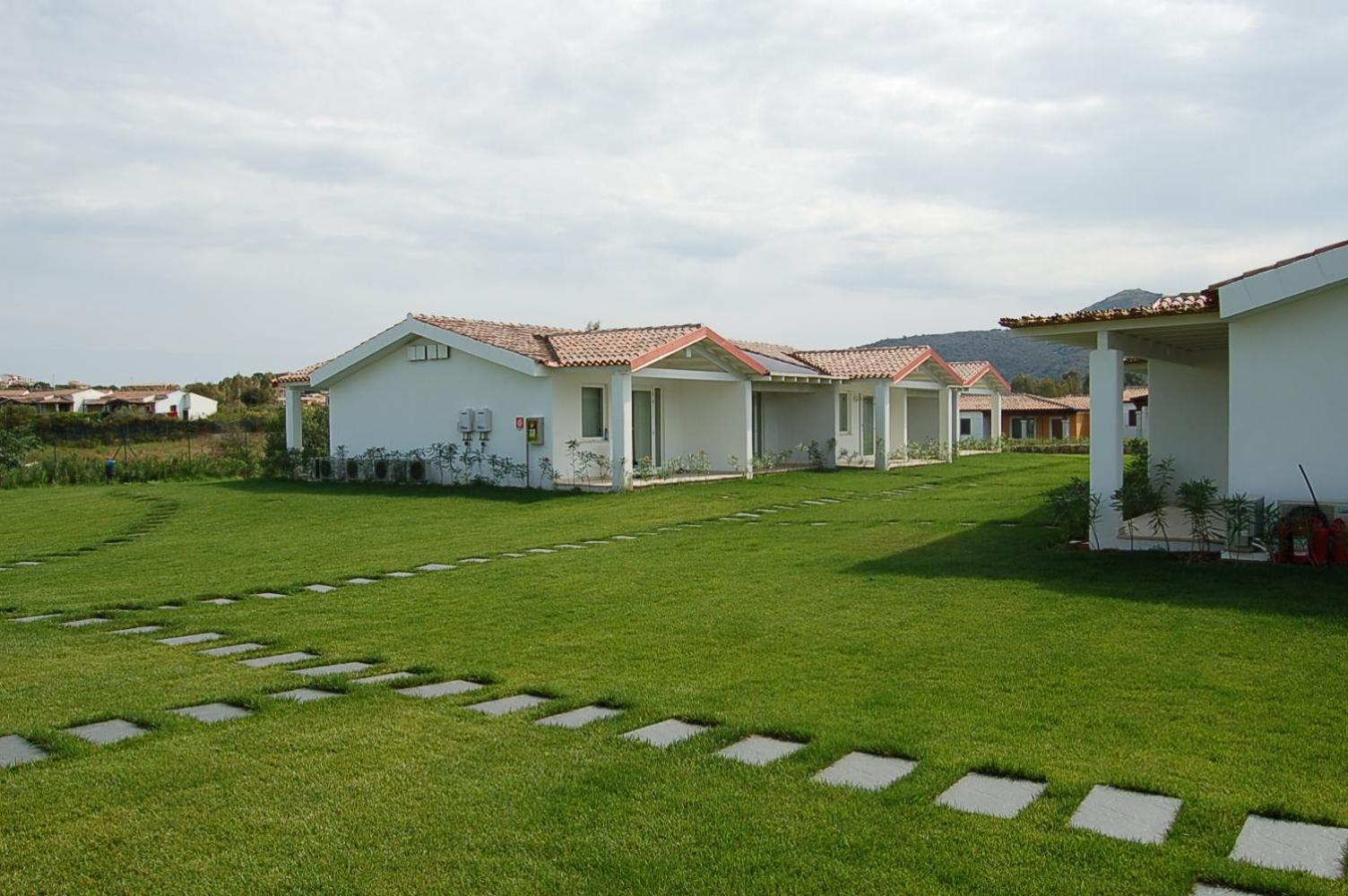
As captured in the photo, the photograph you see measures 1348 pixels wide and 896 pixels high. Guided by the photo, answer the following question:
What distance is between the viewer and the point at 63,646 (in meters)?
7.78

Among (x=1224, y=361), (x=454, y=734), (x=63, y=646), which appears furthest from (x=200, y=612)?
(x=1224, y=361)

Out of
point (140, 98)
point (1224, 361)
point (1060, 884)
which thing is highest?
point (140, 98)

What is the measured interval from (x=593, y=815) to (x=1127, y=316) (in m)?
9.22

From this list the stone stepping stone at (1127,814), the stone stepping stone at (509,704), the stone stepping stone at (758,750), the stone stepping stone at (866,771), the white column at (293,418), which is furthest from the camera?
the white column at (293,418)

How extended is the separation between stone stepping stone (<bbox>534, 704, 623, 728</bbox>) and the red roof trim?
15.3 m

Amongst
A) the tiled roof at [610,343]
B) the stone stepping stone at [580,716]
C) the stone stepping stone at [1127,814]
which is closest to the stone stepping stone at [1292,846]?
the stone stepping stone at [1127,814]

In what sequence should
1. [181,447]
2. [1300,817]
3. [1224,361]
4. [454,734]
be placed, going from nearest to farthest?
[1300,817], [454,734], [1224,361], [181,447]

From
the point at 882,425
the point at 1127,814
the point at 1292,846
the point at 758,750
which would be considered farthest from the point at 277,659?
the point at 882,425

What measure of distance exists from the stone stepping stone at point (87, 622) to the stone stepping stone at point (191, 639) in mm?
1112

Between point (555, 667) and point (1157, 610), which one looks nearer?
point (555, 667)

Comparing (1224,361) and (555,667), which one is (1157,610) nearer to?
(555,667)

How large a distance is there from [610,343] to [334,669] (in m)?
16.3

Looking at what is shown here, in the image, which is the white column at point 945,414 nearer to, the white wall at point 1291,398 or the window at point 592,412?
the window at point 592,412

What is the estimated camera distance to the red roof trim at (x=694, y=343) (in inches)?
835
